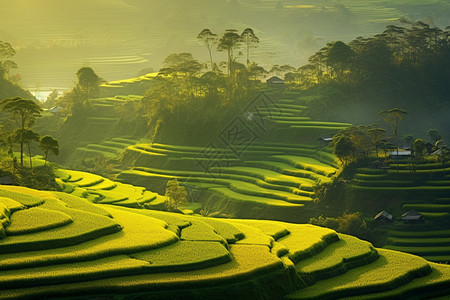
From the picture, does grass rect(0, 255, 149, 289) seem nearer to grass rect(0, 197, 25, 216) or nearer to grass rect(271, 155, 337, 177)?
grass rect(0, 197, 25, 216)

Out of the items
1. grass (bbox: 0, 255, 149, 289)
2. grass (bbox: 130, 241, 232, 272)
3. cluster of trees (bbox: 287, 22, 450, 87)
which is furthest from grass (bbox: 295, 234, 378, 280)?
cluster of trees (bbox: 287, 22, 450, 87)

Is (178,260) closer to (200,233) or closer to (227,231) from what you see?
(200,233)

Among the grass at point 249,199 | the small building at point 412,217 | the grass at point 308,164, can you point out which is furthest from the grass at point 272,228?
the grass at point 308,164

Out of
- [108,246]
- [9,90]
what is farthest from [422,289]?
[9,90]

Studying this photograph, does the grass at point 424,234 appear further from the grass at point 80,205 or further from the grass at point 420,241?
the grass at point 80,205

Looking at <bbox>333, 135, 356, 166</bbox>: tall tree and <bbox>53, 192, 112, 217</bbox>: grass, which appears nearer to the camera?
<bbox>53, 192, 112, 217</bbox>: grass
